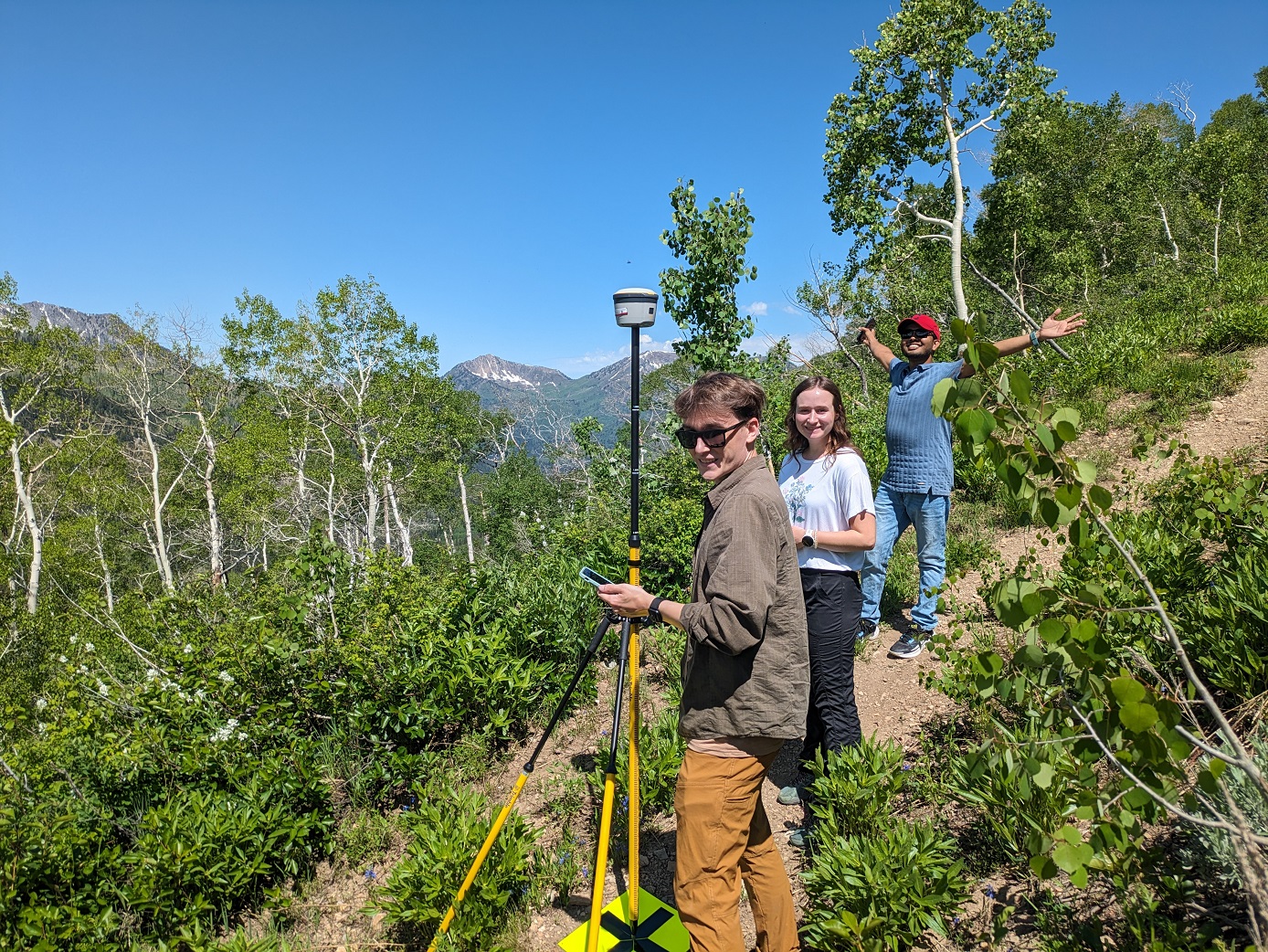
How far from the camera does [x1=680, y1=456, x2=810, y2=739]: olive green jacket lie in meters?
2.01

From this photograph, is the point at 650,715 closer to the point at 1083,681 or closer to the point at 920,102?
the point at 1083,681

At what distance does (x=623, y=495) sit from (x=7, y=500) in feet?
105

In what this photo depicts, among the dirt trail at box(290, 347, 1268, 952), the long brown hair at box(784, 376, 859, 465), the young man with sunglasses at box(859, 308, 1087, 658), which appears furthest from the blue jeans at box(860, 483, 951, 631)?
the long brown hair at box(784, 376, 859, 465)

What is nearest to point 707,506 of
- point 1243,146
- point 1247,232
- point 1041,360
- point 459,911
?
point 459,911

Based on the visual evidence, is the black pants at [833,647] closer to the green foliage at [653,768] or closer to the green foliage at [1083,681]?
the green foliage at [1083,681]

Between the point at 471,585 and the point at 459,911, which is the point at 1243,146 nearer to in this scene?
the point at 471,585

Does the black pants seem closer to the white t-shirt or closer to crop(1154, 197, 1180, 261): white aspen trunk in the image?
the white t-shirt

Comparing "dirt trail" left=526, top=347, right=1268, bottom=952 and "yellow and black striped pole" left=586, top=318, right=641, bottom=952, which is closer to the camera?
"yellow and black striped pole" left=586, top=318, right=641, bottom=952

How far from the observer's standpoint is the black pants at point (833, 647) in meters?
3.19

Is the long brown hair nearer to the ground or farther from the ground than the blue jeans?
farther from the ground

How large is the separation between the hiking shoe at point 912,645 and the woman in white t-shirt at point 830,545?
1.65 metres

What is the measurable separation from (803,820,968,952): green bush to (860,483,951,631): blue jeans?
210 centimetres

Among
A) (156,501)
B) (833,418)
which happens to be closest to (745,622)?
(833,418)

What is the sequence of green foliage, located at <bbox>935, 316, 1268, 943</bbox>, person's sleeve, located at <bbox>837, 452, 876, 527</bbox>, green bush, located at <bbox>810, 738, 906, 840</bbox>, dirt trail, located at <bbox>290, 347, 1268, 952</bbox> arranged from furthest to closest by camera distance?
person's sleeve, located at <bbox>837, 452, 876, 527</bbox> < dirt trail, located at <bbox>290, 347, 1268, 952</bbox> < green bush, located at <bbox>810, 738, 906, 840</bbox> < green foliage, located at <bbox>935, 316, 1268, 943</bbox>
